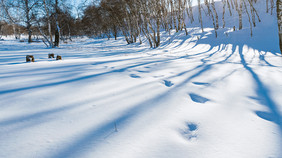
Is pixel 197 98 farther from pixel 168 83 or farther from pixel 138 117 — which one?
pixel 138 117

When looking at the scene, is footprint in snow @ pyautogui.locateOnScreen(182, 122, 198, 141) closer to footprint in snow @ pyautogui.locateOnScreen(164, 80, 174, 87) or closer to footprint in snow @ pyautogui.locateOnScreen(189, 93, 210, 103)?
footprint in snow @ pyautogui.locateOnScreen(189, 93, 210, 103)

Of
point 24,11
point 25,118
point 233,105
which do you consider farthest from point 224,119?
point 24,11

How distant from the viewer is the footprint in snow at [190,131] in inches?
38.6

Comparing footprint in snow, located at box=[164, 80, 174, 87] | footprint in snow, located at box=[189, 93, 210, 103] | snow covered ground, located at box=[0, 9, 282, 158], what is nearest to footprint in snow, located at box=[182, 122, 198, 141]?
snow covered ground, located at box=[0, 9, 282, 158]

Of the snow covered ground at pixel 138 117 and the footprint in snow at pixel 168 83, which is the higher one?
the footprint in snow at pixel 168 83

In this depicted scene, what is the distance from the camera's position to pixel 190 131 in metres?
1.05

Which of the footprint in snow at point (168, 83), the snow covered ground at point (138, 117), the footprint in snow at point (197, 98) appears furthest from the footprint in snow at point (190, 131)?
the footprint in snow at point (168, 83)

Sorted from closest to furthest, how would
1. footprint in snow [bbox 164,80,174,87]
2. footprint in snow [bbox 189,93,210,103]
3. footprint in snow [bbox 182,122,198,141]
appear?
footprint in snow [bbox 182,122,198,141] → footprint in snow [bbox 189,93,210,103] → footprint in snow [bbox 164,80,174,87]

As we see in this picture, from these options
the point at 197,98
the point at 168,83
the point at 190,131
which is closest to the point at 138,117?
the point at 190,131

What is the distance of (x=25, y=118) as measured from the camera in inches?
43.3

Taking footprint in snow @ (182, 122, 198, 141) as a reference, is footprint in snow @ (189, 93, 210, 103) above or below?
above

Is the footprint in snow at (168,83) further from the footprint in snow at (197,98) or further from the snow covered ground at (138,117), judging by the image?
the footprint in snow at (197,98)

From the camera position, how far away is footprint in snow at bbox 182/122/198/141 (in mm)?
980

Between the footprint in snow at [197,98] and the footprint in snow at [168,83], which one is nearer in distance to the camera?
the footprint in snow at [197,98]
